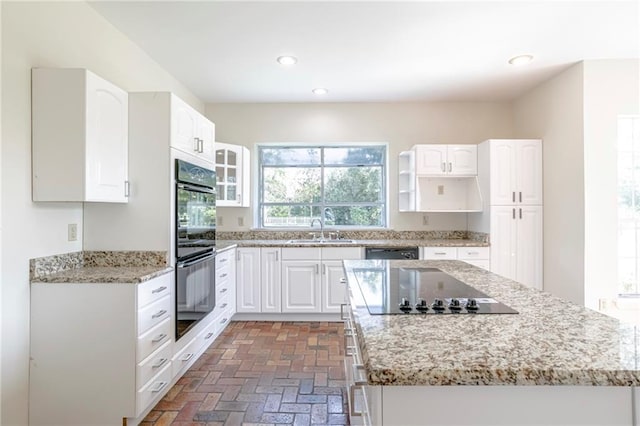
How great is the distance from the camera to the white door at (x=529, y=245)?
3766mm

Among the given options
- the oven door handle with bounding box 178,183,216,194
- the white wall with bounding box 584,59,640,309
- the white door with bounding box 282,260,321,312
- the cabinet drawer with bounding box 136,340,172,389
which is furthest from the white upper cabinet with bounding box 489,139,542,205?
the cabinet drawer with bounding box 136,340,172,389

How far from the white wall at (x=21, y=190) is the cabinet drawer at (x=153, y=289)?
55 centimetres

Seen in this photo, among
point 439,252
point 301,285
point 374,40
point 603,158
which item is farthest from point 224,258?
point 603,158

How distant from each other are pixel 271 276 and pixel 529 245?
107 inches

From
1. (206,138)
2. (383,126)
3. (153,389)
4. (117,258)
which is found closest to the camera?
(153,389)

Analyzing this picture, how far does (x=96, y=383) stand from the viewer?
6.35ft

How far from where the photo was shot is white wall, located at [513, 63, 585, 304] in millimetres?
A: 3215

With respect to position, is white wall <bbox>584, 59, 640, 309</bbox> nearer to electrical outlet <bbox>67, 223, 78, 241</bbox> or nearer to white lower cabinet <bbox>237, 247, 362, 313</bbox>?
white lower cabinet <bbox>237, 247, 362, 313</bbox>

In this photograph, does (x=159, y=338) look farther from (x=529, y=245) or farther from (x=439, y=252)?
(x=529, y=245)

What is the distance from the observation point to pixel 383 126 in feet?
14.6

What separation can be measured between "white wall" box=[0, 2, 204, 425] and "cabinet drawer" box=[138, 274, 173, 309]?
55cm

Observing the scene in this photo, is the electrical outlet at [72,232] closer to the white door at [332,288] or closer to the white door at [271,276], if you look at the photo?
the white door at [271,276]

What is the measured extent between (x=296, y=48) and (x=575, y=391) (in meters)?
2.84

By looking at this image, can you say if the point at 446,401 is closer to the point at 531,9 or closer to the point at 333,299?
the point at 531,9
